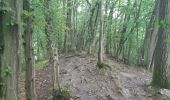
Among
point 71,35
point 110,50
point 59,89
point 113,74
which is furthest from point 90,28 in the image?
point 59,89

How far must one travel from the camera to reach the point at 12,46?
501 centimetres

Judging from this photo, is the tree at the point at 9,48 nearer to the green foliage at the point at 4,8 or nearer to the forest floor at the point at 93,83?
the green foliage at the point at 4,8

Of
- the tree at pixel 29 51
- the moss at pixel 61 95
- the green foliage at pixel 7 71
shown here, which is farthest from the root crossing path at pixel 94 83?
the green foliage at pixel 7 71

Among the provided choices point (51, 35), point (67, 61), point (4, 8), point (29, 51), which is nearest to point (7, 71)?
point (4, 8)

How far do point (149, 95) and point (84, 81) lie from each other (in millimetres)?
2872

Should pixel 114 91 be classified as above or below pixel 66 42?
below

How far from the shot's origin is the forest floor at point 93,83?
1012cm

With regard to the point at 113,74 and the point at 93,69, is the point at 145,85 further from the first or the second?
the point at 93,69

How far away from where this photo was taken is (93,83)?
11383 mm

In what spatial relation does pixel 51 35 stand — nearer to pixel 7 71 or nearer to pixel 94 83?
pixel 94 83

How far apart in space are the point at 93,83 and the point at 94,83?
0.14ft

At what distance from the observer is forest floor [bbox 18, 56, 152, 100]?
33.2ft

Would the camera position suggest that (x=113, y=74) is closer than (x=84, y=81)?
No

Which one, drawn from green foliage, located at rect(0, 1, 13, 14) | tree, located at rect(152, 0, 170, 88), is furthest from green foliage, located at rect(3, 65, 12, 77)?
tree, located at rect(152, 0, 170, 88)
